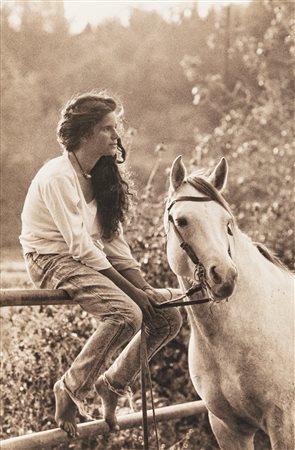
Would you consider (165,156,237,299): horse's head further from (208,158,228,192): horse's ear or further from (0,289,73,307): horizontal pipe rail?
(0,289,73,307): horizontal pipe rail

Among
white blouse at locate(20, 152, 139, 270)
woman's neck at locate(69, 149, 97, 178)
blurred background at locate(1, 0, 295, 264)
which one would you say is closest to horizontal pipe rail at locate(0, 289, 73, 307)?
white blouse at locate(20, 152, 139, 270)

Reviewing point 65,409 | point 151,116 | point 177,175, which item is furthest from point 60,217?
point 151,116

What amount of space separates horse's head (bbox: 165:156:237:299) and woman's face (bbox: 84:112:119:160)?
0.40 meters

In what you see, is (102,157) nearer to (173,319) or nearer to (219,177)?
(219,177)

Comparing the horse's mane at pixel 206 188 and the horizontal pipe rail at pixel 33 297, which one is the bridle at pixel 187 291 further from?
the horizontal pipe rail at pixel 33 297

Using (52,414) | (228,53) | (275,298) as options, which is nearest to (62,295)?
(275,298)

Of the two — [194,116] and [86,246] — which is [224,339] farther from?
[194,116]

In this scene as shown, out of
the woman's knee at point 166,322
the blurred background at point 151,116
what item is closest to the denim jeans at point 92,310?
the woman's knee at point 166,322

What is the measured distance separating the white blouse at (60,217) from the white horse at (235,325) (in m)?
0.44

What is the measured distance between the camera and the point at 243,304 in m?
4.31

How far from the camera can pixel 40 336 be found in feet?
22.6

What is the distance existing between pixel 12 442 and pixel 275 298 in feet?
5.15

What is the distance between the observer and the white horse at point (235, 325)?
4.18m

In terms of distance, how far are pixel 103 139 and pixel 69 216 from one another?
544mm
